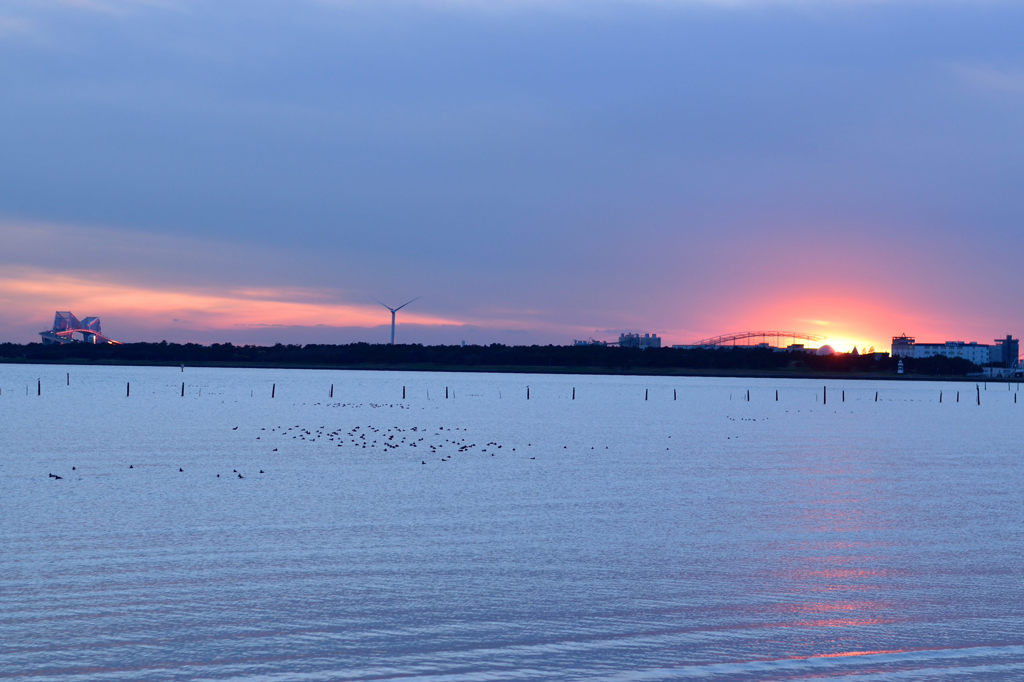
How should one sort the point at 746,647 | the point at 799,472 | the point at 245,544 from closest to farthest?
1. the point at 746,647
2. the point at 245,544
3. the point at 799,472

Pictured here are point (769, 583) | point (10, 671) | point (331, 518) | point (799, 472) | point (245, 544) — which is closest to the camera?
point (10, 671)

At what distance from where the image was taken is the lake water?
12.8 m

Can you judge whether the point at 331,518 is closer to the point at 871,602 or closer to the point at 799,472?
the point at 871,602

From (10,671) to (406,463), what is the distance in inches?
1127

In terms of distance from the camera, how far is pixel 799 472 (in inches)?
1553

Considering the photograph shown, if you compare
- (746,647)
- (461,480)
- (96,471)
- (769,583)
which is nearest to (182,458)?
(96,471)

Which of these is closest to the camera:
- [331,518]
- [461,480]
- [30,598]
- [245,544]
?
[30,598]

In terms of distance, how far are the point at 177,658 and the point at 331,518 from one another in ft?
40.5

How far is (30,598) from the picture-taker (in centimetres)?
1545

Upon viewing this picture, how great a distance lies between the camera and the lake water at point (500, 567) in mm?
12820

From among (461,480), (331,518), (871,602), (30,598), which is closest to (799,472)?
(461,480)

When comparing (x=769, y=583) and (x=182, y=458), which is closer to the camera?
(x=769, y=583)

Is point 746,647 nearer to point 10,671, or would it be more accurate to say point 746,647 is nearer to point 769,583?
point 769,583

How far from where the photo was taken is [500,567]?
18.8 m
